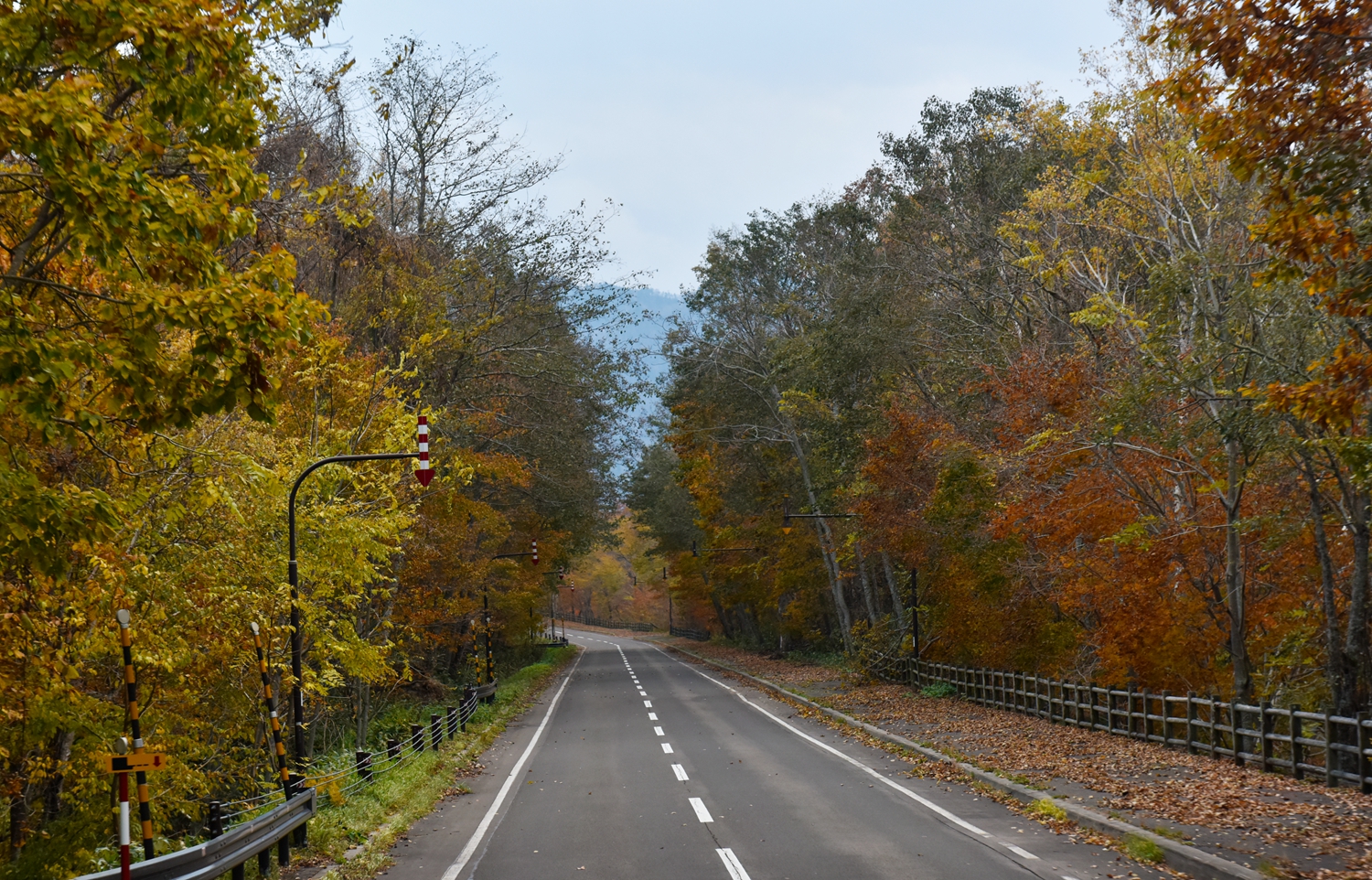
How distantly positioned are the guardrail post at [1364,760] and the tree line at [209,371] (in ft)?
40.8

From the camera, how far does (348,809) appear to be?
481 inches

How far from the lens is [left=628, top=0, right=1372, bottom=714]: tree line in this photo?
8156 mm

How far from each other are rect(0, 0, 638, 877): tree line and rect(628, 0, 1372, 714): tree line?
778cm

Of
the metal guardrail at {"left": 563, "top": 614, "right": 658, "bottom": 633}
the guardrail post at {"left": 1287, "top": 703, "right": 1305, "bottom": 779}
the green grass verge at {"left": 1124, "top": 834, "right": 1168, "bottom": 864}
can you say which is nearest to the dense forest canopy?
the guardrail post at {"left": 1287, "top": 703, "right": 1305, "bottom": 779}

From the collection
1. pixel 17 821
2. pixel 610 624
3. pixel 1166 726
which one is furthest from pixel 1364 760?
pixel 610 624

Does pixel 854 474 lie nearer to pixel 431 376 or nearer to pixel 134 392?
pixel 431 376

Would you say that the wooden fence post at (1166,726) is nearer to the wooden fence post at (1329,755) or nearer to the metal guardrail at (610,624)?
the wooden fence post at (1329,755)

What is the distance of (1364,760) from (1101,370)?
1302 centimetres

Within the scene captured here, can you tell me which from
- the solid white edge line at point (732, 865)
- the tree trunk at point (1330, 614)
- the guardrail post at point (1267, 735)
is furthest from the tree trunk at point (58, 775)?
the tree trunk at point (1330, 614)

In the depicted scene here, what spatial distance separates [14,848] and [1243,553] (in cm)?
2023

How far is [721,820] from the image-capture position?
11594 millimetres

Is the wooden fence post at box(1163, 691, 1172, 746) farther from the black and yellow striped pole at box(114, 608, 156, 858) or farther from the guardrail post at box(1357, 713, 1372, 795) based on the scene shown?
the black and yellow striped pole at box(114, 608, 156, 858)

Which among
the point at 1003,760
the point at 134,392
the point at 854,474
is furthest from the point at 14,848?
the point at 854,474

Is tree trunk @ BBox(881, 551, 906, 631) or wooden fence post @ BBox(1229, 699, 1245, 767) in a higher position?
tree trunk @ BBox(881, 551, 906, 631)
